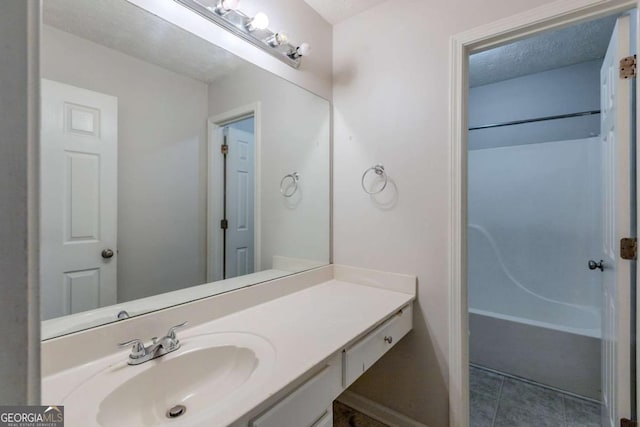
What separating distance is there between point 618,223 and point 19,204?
182cm

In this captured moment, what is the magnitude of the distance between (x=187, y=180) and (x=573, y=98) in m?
2.93

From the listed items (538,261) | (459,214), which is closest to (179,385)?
(459,214)

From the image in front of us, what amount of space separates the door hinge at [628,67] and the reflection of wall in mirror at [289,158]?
4.37ft

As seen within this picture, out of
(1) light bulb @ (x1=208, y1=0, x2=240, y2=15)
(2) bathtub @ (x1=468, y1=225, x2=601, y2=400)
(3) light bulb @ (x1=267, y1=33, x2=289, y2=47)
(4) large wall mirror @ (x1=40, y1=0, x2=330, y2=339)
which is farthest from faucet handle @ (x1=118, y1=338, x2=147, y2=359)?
(2) bathtub @ (x1=468, y1=225, x2=601, y2=400)

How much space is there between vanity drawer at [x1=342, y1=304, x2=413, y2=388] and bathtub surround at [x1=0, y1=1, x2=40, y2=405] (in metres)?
0.85

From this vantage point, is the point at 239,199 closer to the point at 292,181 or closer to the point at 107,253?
the point at 292,181

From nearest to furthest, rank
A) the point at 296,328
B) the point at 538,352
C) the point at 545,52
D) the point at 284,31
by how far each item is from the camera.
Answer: the point at 296,328, the point at 284,31, the point at 538,352, the point at 545,52

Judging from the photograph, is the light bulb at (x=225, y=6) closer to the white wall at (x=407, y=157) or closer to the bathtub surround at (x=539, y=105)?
the white wall at (x=407, y=157)

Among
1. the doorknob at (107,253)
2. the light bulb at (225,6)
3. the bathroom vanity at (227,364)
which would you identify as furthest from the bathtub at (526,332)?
the light bulb at (225,6)

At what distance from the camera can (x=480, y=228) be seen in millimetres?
2748

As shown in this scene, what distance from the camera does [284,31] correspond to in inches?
58.1

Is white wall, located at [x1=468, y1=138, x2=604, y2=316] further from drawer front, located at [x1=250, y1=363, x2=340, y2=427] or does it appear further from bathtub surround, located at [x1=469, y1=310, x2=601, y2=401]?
drawer front, located at [x1=250, y1=363, x2=340, y2=427]

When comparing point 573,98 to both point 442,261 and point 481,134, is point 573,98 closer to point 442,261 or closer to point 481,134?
point 481,134

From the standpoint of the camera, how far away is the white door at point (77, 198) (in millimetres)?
830
